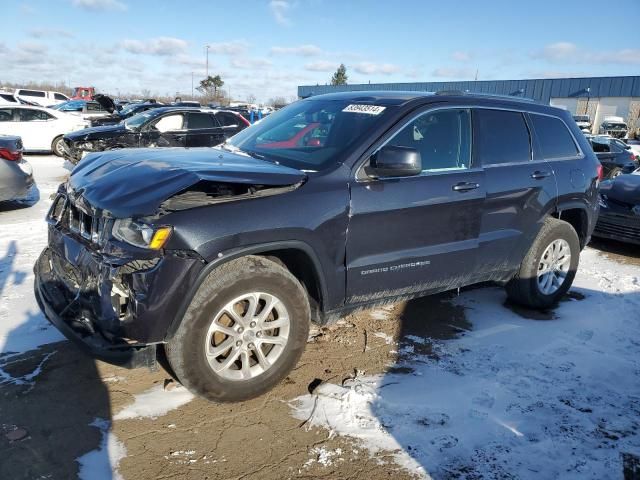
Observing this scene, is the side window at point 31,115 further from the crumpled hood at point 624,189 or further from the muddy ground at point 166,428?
the crumpled hood at point 624,189

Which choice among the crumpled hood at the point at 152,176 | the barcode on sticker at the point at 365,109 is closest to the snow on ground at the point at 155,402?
the crumpled hood at the point at 152,176

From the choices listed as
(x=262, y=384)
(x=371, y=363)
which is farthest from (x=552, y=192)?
(x=262, y=384)

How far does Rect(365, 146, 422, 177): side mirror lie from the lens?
3.21 meters

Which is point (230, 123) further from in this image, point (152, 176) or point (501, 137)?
point (152, 176)

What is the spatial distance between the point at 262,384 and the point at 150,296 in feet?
3.14

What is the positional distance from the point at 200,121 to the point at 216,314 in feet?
32.3

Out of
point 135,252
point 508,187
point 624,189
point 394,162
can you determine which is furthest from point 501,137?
point 624,189

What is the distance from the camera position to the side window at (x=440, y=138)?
3652 millimetres

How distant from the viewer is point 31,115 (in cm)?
1460

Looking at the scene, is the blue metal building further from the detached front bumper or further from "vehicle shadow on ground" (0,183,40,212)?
the detached front bumper

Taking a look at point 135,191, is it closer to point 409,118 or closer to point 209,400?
point 209,400

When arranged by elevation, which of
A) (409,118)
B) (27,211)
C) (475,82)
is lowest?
(27,211)

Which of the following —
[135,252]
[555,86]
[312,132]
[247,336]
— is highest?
[555,86]

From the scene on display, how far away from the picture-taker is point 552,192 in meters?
4.52
